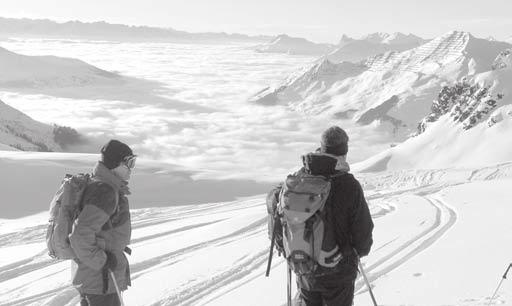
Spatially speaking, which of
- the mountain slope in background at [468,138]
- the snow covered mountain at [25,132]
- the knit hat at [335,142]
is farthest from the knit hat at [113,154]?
the snow covered mountain at [25,132]

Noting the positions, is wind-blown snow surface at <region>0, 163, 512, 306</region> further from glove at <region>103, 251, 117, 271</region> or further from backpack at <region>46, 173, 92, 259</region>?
backpack at <region>46, 173, 92, 259</region>

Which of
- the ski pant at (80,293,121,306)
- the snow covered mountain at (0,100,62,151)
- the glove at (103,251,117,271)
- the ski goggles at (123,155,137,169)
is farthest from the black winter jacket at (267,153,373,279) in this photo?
the snow covered mountain at (0,100,62,151)

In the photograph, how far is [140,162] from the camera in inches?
1406

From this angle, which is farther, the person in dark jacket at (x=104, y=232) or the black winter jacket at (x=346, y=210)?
the person in dark jacket at (x=104, y=232)

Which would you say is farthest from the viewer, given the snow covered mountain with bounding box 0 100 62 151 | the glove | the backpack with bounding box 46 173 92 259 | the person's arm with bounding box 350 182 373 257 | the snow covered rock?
the snow covered rock

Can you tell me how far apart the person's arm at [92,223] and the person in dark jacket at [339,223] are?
163cm

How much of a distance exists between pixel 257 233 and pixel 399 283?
5.70m

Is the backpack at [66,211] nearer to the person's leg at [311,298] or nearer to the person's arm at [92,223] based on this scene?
the person's arm at [92,223]

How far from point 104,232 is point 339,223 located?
1943 mm

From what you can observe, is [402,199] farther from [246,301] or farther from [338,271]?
[338,271]

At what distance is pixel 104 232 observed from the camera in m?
4.69

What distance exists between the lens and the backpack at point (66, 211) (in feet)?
15.0

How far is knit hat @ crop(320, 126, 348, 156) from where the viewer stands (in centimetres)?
448

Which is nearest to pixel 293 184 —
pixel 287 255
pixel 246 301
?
pixel 287 255
